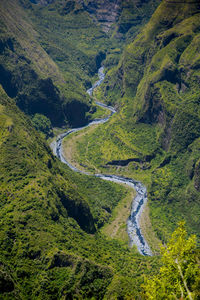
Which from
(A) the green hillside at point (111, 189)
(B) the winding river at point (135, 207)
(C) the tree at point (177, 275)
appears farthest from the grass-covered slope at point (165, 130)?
(C) the tree at point (177, 275)

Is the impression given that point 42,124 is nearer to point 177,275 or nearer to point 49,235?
point 49,235

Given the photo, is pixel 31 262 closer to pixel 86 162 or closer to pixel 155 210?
pixel 155 210

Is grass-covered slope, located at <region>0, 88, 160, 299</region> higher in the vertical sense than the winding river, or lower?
higher

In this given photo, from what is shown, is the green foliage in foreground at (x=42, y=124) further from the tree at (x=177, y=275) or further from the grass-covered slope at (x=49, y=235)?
the tree at (x=177, y=275)

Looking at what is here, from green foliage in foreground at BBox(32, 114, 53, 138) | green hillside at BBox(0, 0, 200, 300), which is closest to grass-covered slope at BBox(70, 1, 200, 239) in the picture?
green hillside at BBox(0, 0, 200, 300)

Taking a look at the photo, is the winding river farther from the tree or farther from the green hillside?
the tree

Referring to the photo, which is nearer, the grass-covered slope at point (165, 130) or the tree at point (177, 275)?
the tree at point (177, 275)
